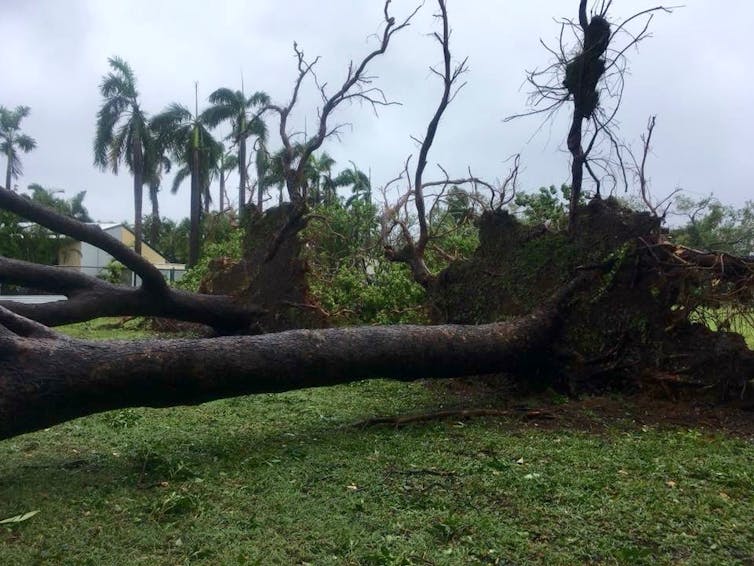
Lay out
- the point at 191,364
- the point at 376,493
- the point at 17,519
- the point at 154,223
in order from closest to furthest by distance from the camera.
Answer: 1. the point at 17,519
2. the point at 376,493
3. the point at 191,364
4. the point at 154,223

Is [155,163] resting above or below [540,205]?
above

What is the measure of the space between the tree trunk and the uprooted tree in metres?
19.4

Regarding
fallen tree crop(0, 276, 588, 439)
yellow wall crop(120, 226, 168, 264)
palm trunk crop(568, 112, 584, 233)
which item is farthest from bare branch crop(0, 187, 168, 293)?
yellow wall crop(120, 226, 168, 264)

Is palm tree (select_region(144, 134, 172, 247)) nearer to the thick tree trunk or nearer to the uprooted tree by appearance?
the uprooted tree

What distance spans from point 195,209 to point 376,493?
2725 cm

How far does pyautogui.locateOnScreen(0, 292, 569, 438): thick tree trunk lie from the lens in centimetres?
432

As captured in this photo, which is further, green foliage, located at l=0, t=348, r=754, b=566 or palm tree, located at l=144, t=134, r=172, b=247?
palm tree, located at l=144, t=134, r=172, b=247

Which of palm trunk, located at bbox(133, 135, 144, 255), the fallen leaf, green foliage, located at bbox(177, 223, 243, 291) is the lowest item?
the fallen leaf

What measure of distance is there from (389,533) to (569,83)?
5.72 metres

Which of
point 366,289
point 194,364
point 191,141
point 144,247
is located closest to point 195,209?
point 191,141

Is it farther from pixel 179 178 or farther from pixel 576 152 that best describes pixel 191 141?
pixel 576 152

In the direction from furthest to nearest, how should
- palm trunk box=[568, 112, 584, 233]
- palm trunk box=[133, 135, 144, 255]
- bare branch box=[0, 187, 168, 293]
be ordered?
palm trunk box=[133, 135, 144, 255] → palm trunk box=[568, 112, 584, 233] → bare branch box=[0, 187, 168, 293]

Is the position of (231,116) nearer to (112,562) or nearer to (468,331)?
(468,331)

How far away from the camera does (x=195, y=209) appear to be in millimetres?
29906
